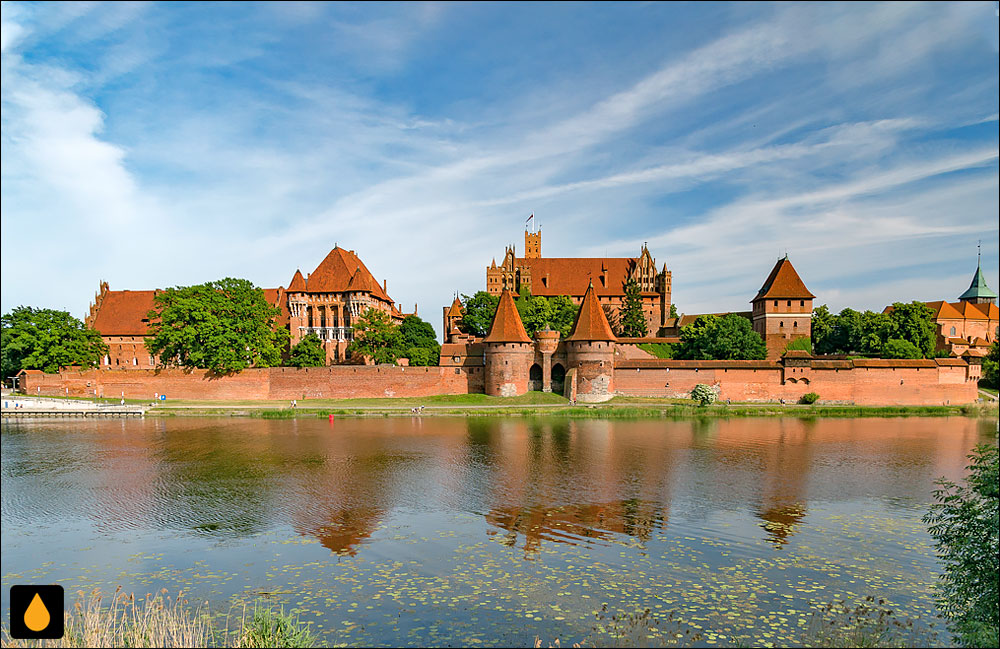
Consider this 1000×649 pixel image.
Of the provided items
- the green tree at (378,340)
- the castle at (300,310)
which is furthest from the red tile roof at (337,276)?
the green tree at (378,340)

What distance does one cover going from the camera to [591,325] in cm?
3947

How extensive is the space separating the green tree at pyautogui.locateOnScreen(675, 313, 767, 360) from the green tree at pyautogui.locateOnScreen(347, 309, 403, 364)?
21.0 m

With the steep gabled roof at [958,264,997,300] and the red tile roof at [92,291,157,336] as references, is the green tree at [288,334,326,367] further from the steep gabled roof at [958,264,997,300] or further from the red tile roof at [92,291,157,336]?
the steep gabled roof at [958,264,997,300]

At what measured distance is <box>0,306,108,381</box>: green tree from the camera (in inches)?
1393

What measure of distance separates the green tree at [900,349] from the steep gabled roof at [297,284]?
47255 millimetres

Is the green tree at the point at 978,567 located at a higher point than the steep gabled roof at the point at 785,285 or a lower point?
lower

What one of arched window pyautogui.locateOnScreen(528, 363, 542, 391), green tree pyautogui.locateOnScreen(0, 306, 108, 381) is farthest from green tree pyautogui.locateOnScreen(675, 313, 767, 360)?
green tree pyautogui.locateOnScreen(0, 306, 108, 381)

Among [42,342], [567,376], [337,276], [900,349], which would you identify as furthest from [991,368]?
[42,342]

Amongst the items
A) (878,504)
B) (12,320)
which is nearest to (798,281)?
(878,504)

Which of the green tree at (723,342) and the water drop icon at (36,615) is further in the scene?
the green tree at (723,342)

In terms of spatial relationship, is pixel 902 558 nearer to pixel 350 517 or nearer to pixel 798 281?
pixel 350 517

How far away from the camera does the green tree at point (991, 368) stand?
1693 inches

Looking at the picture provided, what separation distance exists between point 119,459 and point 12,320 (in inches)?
912

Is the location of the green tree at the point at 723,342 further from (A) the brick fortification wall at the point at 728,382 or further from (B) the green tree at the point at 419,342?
(B) the green tree at the point at 419,342
